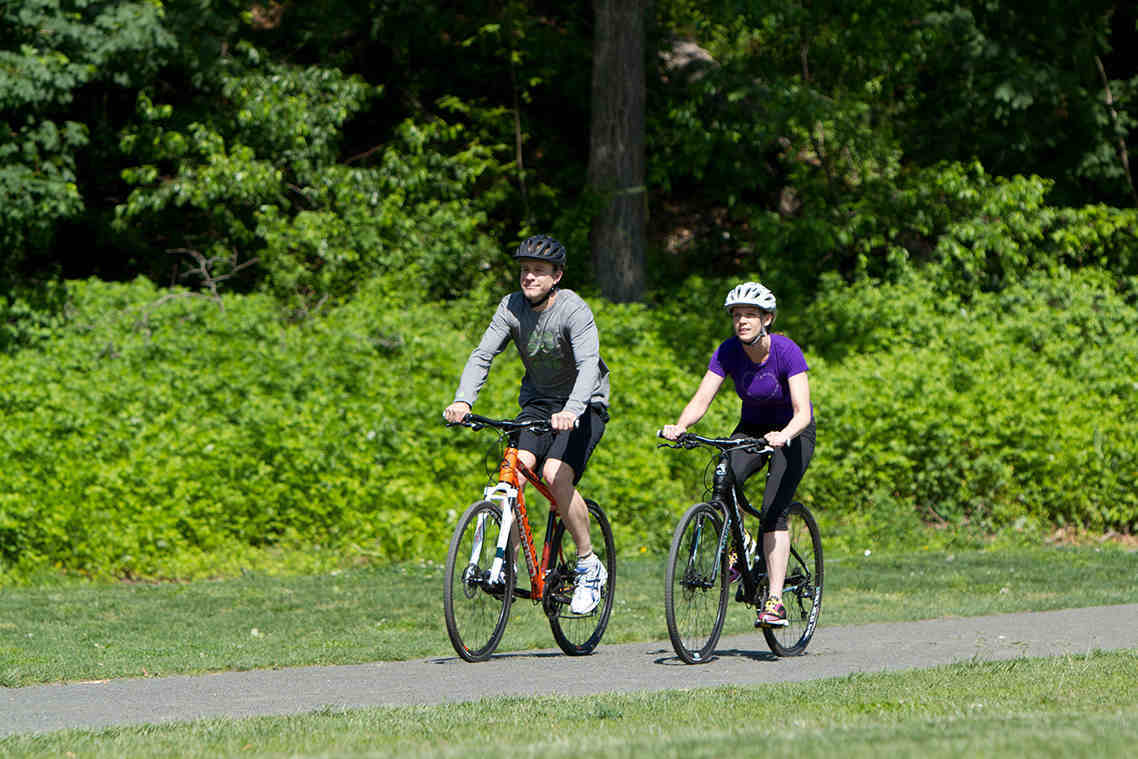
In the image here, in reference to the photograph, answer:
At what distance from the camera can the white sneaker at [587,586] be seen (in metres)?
8.34

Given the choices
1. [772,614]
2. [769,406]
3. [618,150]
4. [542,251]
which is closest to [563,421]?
[542,251]

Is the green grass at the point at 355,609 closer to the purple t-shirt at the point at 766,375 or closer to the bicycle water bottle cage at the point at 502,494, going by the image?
the bicycle water bottle cage at the point at 502,494

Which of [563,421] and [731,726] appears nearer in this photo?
[731,726]

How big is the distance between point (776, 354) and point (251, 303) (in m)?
12.4

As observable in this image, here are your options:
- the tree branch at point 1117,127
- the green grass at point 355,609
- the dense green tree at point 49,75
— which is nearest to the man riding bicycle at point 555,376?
the green grass at point 355,609

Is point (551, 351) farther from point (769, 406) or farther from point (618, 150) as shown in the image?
point (618, 150)

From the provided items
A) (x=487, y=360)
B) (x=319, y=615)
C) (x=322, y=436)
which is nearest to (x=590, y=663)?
(x=487, y=360)

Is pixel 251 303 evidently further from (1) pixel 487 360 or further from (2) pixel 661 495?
(1) pixel 487 360

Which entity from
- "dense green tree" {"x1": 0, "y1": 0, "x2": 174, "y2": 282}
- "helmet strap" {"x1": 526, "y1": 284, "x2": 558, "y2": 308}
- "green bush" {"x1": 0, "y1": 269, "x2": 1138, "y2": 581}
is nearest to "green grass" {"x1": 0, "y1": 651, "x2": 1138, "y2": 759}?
"helmet strap" {"x1": 526, "y1": 284, "x2": 558, "y2": 308}

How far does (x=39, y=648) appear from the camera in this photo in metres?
8.60

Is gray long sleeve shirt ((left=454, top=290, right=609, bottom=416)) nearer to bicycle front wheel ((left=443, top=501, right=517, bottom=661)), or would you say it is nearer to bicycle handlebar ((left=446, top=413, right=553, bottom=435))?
bicycle handlebar ((left=446, top=413, right=553, bottom=435))

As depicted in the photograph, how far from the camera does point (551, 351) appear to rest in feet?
26.6

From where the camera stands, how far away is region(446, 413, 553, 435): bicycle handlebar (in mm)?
7824

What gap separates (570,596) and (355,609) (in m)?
2.40
